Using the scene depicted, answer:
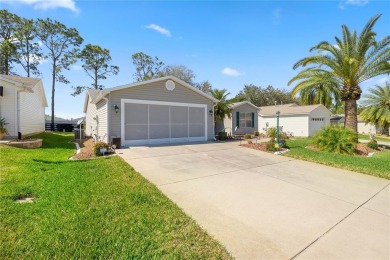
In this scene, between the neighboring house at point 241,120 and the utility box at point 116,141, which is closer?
the utility box at point 116,141

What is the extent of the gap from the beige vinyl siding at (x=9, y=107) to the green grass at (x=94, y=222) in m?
7.65

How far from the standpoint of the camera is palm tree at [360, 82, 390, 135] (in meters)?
24.0

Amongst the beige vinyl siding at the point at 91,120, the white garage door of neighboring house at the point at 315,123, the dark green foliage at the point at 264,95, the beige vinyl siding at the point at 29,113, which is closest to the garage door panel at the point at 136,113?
the beige vinyl siding at the point at 91,120

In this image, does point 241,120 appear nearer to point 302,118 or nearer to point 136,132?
point 302,118

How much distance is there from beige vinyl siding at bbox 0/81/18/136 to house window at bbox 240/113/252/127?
58.7ft

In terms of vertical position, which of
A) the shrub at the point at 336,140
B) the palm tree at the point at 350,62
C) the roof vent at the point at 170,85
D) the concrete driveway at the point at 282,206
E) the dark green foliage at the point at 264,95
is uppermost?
the dark green foliage at the point at 264,95

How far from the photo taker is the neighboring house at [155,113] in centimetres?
1052

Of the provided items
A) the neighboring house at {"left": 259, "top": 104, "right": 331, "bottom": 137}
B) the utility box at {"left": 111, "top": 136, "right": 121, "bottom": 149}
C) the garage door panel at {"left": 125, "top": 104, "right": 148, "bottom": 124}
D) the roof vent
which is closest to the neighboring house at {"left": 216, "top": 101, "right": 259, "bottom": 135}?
the neighboring house at {"left": 259, "top": 104, "right": 331, "bottom": 137}

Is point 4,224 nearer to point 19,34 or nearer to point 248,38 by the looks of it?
point 248,38

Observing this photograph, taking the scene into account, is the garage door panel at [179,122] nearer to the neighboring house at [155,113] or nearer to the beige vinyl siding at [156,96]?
the neighboring house at [155,113]

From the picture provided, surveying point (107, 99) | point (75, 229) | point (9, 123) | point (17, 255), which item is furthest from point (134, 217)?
point (9, 123)

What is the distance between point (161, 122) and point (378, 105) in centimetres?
2861

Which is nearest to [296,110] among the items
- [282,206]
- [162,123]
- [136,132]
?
[162,123]

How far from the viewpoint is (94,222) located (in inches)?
118
